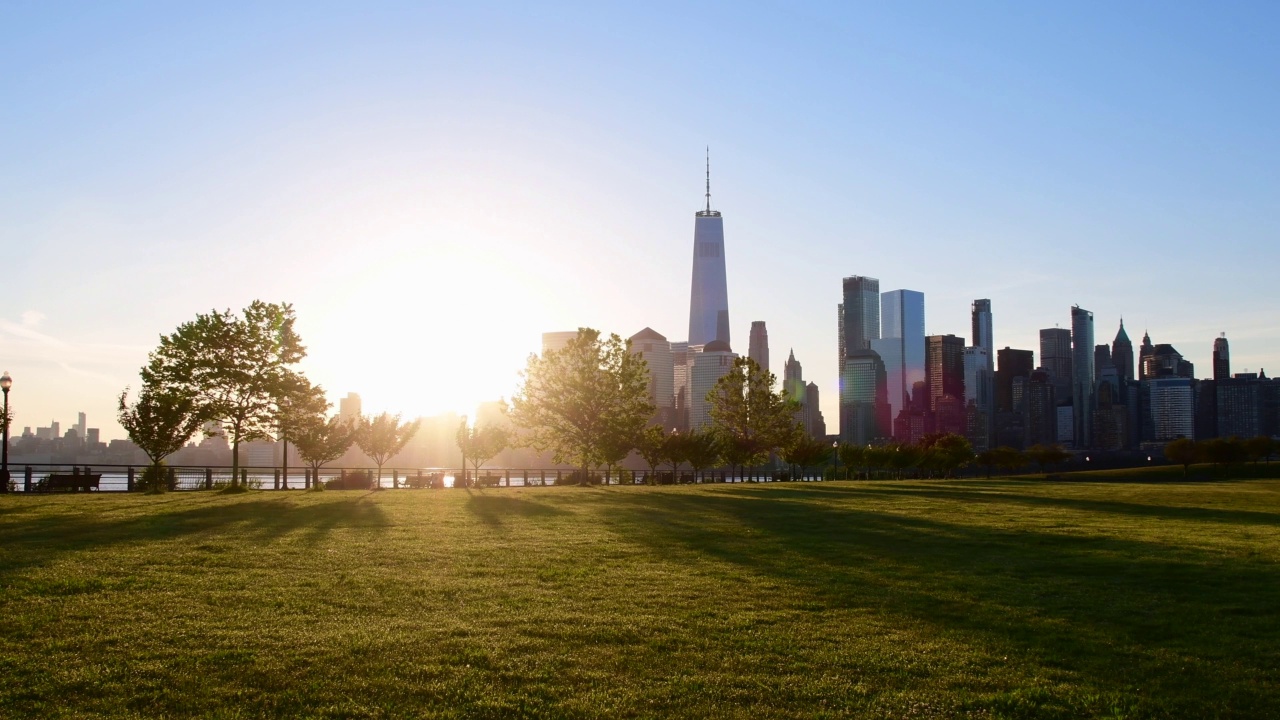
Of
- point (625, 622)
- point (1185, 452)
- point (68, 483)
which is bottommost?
point (1185, 452)

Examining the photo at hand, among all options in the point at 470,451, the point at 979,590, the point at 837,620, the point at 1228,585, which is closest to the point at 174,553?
the point at 837,620

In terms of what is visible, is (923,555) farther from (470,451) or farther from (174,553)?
(470,451)

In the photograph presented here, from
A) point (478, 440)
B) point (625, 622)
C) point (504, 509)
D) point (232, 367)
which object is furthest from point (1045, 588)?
point (478, 440)

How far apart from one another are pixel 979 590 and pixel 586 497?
23.7 m

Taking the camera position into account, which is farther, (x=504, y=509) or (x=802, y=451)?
(x=802, y=451)

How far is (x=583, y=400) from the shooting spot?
5856cm

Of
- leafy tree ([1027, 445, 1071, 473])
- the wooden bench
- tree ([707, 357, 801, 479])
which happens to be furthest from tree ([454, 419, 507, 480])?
leafy tree ([1027, 445, 1071, 473])

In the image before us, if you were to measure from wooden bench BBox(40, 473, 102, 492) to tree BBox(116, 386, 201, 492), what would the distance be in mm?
2895

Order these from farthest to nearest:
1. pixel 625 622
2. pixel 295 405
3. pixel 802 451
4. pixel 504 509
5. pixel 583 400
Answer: pixel 802 451 → pixel 583 400 → pixel 295 405 → pixel 504 509 → pixel 625 622

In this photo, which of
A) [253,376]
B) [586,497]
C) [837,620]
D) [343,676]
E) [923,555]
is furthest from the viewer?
[253,376]

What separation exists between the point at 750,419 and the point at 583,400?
17.2 metres

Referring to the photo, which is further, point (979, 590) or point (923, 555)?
point (923, 555)

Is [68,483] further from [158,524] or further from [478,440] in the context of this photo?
[478,440]

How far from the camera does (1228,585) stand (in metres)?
14.4
